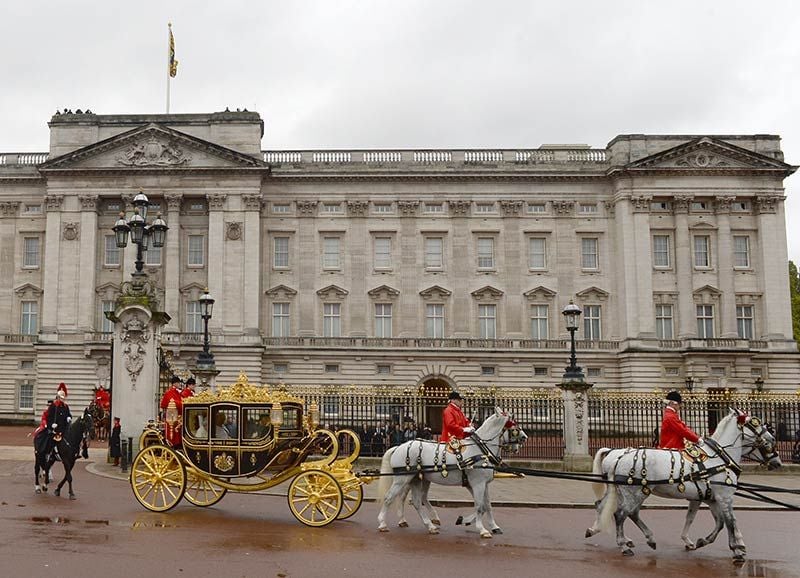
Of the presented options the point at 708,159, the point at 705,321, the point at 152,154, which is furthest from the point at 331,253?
the point at 708,159

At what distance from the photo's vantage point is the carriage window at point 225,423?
1448 cm

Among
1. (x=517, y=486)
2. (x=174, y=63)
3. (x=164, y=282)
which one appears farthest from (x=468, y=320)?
(x=517, y=486)

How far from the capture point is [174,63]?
5359cm

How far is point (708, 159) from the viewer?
51281 millimetres

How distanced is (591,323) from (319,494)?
134 feet

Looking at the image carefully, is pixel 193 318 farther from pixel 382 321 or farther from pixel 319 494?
pixel 319 494

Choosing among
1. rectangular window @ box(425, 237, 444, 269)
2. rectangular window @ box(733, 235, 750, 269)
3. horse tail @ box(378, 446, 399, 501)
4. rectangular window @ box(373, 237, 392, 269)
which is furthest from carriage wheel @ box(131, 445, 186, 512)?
rectangular window @ box(733, 235, 750, 269)

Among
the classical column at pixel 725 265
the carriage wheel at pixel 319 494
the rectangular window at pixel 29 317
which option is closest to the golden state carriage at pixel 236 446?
the carriage wheel at pixel 319 494

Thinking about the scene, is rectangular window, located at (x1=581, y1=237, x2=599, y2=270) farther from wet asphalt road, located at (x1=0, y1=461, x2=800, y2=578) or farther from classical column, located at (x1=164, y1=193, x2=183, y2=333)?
wet asphalt road, located at (x1=0, y1=461, x2=800, y2=578)

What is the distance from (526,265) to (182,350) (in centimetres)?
2210

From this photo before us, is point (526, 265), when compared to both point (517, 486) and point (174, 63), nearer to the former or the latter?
point (174, 63)

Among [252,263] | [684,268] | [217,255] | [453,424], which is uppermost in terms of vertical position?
[217,255]

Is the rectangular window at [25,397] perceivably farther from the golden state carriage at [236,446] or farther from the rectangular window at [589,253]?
the golden state carriage at [236,446]

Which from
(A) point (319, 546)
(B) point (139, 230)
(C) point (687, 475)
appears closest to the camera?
(A) point (319, 546)
